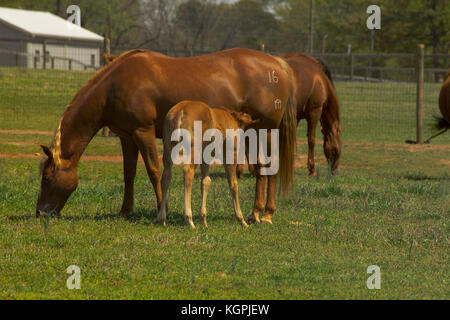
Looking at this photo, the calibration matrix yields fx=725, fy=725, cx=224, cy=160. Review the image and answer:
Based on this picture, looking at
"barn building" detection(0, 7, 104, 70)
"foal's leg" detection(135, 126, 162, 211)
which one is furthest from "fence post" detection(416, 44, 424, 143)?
"barn building" detection(0, 7, 104, 70)

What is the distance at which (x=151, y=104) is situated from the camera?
8.35m

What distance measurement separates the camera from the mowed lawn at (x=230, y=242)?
5.85 meters

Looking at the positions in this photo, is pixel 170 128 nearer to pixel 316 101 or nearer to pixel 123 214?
pixel 123 214

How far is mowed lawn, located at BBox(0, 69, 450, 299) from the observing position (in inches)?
230

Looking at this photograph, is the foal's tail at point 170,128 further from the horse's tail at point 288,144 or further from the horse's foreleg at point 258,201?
the horse's tail at point 288,144

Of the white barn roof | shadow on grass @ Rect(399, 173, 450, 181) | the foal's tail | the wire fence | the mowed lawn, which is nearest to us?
the mowed lawn

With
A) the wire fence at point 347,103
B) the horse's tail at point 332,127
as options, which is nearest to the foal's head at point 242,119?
the horse's tail at point 332,127

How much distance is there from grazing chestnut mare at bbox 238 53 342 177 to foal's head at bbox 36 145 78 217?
6.07m

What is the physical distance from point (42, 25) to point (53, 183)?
4551cm

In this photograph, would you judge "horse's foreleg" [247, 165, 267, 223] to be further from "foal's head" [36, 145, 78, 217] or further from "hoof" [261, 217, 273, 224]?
"foal's head" [36, 145, 78, 217]

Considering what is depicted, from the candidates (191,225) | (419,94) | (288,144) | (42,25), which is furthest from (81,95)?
(42,25)

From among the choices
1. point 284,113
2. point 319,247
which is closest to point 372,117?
point 284,113

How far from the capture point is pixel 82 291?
563 centimetres

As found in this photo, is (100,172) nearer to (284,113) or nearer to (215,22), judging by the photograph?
(284,113)
